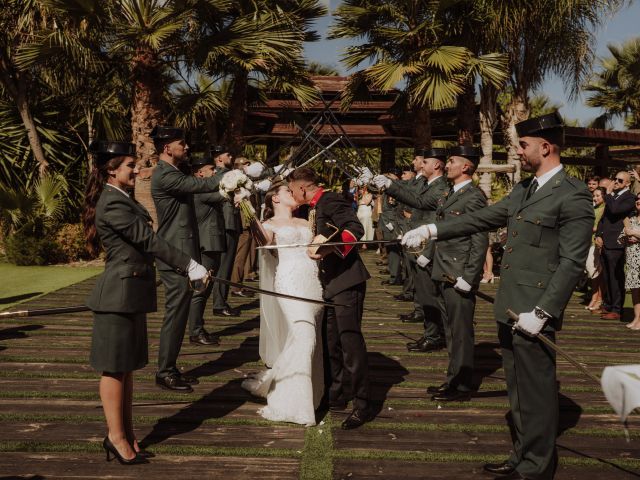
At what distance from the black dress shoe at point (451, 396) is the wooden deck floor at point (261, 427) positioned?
0.09 meters

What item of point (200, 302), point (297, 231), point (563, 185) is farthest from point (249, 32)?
point (563, 185)

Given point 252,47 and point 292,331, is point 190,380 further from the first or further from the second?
point 252,47

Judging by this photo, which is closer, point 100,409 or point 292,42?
point 100,409

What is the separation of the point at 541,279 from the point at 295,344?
6.59 ft

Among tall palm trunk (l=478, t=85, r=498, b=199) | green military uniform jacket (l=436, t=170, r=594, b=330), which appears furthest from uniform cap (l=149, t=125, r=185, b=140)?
tall palm trunk (l=478, t=85, r=498, b=199)

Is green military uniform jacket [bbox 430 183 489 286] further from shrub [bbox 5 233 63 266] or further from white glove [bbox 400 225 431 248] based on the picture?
shrub [bbox 5 233 63 266]

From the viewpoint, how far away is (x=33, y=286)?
40.4ft

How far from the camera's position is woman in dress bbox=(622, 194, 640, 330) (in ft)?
28.6

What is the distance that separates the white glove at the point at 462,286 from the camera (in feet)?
18.1

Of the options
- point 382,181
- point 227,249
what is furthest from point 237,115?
point 382,181

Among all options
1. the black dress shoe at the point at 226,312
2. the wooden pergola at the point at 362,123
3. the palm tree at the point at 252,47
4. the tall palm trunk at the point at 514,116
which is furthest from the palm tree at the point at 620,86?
the black dress shoe at the point at 226,312

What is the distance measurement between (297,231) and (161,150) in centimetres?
161

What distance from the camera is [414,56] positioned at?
13766 mm

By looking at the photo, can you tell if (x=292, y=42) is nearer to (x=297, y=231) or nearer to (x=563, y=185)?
(x=297, y=231)
